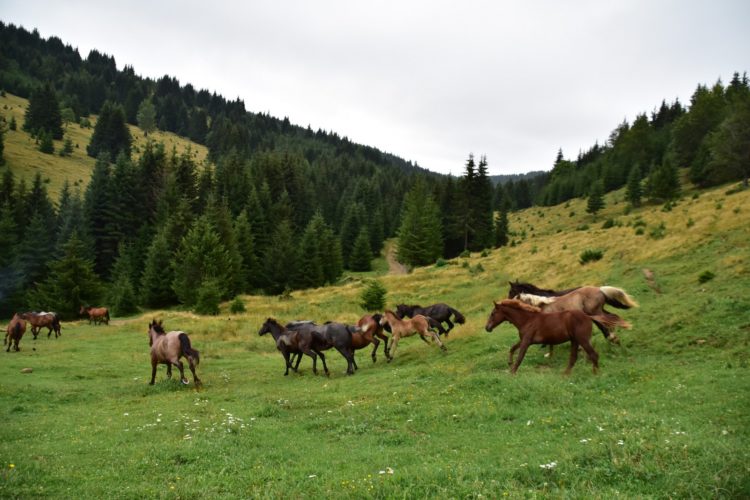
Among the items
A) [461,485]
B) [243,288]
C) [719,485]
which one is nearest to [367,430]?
[461,485]

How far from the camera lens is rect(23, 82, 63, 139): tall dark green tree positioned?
138 m

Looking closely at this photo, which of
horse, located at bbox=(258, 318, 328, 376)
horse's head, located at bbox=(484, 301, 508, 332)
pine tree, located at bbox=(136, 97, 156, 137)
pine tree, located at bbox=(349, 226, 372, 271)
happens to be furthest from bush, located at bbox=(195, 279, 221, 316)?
pine tree, located at bbox=(136, 97, 156, 137)

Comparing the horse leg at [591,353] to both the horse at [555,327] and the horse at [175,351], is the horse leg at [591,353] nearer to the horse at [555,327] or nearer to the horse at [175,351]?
the horse at [555,327]

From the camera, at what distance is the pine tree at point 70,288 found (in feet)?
163

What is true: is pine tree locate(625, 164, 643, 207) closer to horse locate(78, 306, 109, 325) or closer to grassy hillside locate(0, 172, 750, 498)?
grassy hillside locate(0, 172, 750, 498)

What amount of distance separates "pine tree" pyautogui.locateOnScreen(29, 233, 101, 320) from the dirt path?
147 feet

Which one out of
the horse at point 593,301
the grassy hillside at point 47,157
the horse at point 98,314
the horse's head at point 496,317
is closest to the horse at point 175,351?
the horse's head at point 496,317

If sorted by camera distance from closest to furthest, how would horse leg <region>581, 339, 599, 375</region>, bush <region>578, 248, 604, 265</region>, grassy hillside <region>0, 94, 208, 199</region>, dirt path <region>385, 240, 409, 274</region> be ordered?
horse leg <region>581, 339, 599, 375</region> → bush <region>578, 248, 604, 265</region> → dirt path <region>385, 240, 409, 274</region> → grassy hillside <region>0, 94, 208, 199</region>

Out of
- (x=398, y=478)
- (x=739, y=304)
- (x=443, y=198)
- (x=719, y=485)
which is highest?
(x=443, y=198)

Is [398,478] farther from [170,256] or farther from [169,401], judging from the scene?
[170,256]

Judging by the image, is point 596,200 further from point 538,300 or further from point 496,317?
point 496,317

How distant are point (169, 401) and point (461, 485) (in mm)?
11960

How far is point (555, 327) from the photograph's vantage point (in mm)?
13422

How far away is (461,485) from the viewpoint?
21.2 ft
